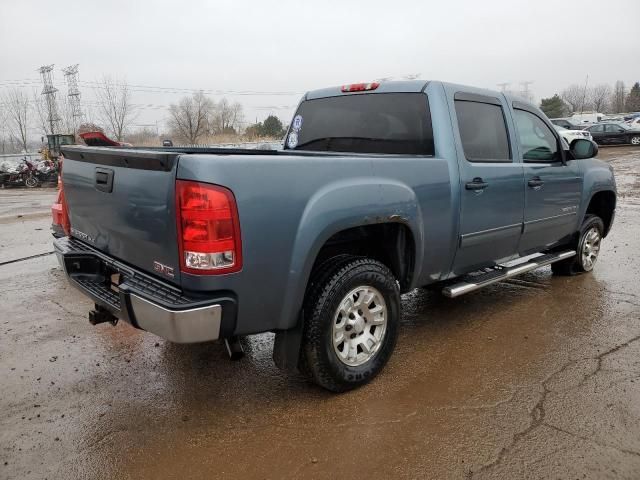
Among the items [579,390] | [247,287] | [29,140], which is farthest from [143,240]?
[29,140]

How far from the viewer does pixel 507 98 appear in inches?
174

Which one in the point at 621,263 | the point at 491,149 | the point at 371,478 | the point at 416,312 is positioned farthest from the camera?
the point at 621,263

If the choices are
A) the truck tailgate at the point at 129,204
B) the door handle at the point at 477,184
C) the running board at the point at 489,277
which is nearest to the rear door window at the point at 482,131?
the door handle at the point at 477,184

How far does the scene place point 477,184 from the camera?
3.72 m

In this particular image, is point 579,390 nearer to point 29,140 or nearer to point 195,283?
point 195,283

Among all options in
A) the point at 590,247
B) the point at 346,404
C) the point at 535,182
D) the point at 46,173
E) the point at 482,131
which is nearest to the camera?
the point at 346,404

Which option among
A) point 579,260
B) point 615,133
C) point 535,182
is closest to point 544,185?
point 535,182

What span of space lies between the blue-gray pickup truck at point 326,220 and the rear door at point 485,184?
16 mm

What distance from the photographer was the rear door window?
12.6 feet

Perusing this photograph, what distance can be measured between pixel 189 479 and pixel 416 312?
110 inches

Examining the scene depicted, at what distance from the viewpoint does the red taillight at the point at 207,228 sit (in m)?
2.36

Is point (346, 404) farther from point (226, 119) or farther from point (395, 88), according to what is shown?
point (226, 119)

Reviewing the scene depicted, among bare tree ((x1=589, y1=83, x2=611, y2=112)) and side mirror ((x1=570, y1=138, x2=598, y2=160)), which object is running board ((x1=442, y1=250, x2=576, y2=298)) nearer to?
side mirror ((x1=570, y1=138, x2=598, y2=160))

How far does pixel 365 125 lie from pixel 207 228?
212 centimetres
